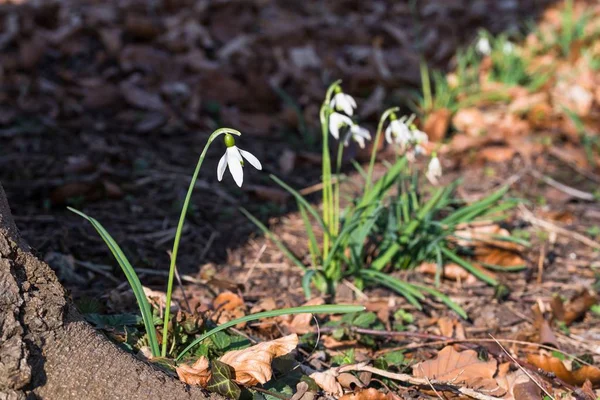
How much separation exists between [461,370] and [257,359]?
638 millimetres

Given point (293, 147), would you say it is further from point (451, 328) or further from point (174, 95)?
point (451, 328)

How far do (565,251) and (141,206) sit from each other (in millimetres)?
1870

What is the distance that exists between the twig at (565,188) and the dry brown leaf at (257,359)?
222 centimetres

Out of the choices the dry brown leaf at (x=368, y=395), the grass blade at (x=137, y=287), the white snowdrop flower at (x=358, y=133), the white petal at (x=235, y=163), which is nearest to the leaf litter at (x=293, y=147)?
the dry brown leaf at (x=368, y=395)

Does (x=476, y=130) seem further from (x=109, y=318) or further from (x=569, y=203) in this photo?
(x=109, y=318)

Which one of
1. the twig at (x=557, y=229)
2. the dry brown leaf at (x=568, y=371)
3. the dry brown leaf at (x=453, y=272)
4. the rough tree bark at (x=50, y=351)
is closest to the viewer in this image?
the rough tree bark at (x=50, y=351)

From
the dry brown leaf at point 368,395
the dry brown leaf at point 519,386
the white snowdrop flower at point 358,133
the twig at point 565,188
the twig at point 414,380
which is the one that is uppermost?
the white snowdrop flower at point 358,133

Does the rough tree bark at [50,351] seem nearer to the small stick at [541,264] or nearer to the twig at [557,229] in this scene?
the small stick at [541,264]

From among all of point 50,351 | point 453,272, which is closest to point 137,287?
point 50,351

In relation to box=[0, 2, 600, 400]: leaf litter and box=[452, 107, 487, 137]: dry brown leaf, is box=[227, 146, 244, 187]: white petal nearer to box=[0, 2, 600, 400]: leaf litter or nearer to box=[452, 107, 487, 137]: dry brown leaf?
box=[0, 2, 600, 400]: leaf litter

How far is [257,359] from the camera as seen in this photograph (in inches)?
71.6

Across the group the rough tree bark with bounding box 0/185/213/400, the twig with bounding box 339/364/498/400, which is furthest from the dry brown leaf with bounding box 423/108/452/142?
the rough tree bark with bounding box 0/185/213/400

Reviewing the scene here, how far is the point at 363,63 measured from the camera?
192 inches

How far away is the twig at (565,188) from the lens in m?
3.52
